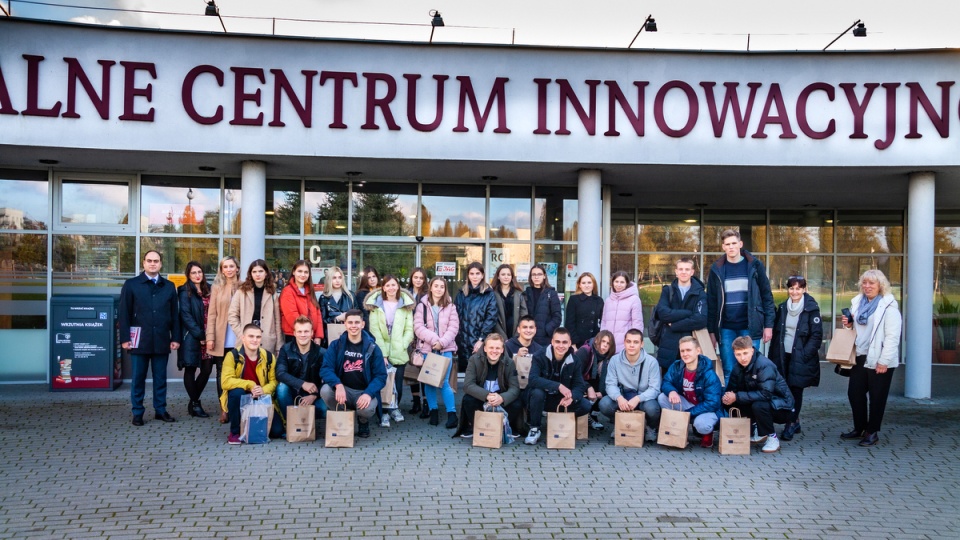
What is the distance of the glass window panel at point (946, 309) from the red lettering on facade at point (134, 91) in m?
14.4

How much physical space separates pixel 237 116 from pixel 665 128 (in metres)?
5.55

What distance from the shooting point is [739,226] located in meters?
14.4

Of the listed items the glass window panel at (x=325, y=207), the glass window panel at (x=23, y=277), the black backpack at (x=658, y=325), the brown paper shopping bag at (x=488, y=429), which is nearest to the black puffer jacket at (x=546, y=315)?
the black backpack at (x=658, y=325)

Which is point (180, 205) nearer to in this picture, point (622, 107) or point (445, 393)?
point (445, 393)

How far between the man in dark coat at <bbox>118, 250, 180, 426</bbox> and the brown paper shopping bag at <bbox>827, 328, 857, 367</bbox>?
667cm

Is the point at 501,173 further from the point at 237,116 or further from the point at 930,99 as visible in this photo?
the point at 930,99

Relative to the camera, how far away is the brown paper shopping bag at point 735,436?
6.48 meters

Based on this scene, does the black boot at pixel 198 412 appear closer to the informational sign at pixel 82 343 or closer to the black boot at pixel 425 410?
the informational sign at pixel 82 343

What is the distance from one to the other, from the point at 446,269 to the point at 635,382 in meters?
4.69

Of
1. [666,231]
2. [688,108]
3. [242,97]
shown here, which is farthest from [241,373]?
[666,231]

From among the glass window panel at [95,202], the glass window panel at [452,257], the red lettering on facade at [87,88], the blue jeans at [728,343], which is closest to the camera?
the blue jeans at [728,343]

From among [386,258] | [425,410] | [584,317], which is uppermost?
[386,258]

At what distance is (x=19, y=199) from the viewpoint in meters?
10.2

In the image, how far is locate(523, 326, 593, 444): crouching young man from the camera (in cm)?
677
